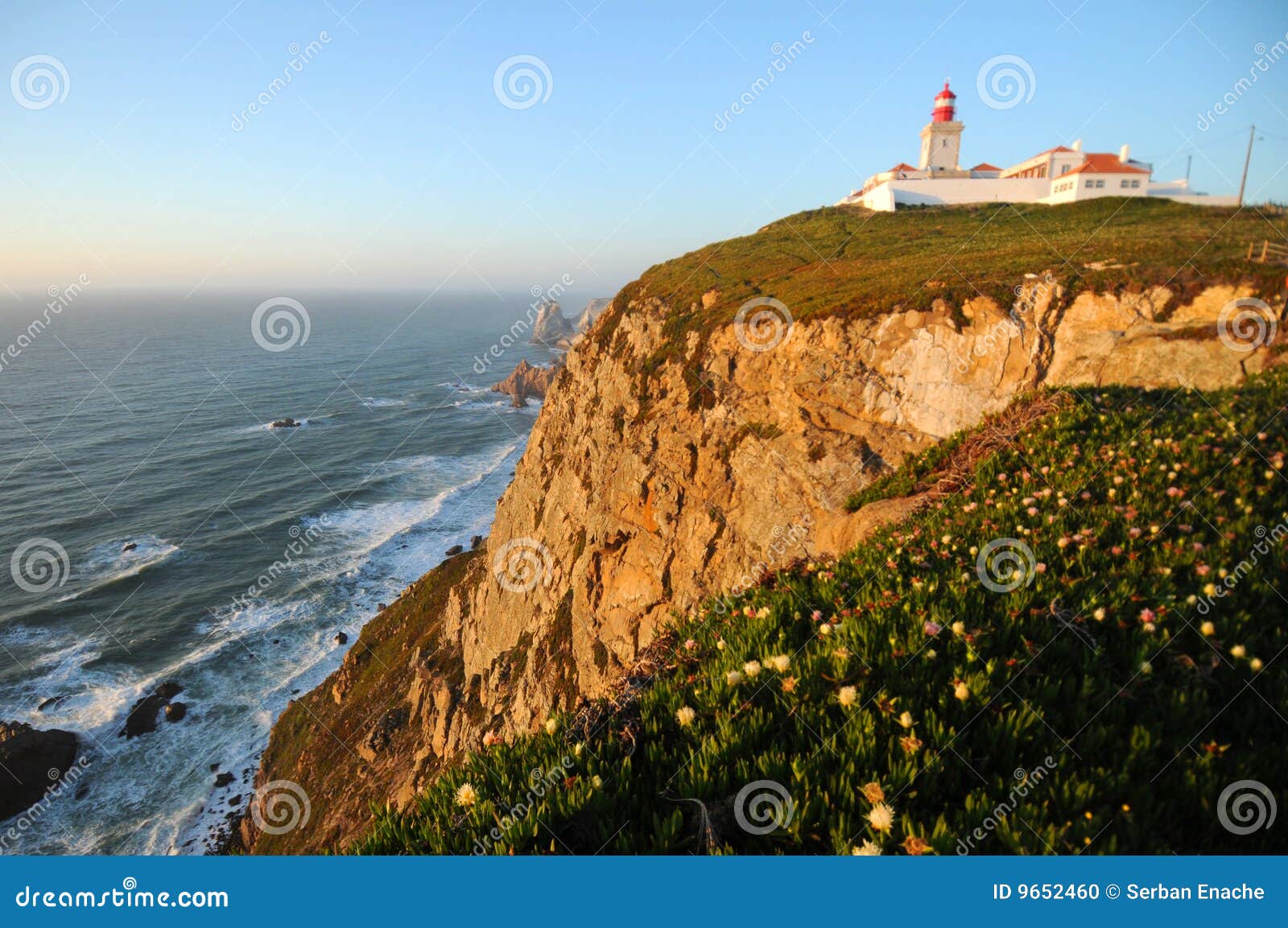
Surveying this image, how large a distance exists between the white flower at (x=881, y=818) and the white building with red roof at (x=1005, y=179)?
5172 cm

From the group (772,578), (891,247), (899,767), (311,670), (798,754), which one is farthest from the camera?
(311,670)

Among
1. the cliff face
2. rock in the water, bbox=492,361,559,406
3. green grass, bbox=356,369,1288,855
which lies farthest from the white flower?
rock in the water, bbox=492,361,559,406

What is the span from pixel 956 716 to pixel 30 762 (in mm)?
45670

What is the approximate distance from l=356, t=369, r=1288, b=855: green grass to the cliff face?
1.22m

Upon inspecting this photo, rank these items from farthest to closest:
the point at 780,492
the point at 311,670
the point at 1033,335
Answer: the point at 311,670
the point at 780,492
the point at 1033,335

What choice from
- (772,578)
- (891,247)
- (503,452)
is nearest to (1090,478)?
(772,578)

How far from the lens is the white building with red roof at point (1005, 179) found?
39531mm

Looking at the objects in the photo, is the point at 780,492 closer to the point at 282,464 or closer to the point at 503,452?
the point at 503,452

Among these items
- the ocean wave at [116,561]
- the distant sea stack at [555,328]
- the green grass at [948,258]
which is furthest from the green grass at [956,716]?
the distant sea stack at [555,328]

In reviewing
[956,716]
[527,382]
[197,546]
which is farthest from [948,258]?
[527,382]

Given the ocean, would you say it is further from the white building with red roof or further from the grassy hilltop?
the white building with red roof

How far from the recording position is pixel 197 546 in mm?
47312

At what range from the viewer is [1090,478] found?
586 centimetres

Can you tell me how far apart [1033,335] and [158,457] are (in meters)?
78.6
